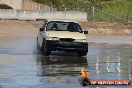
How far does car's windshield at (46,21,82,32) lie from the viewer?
2547 centimetres

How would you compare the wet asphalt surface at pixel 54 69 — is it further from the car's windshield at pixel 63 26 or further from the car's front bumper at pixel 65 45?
the car's windshield at pixel 63 26

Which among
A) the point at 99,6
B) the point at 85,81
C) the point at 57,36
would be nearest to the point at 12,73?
the point at 85,81

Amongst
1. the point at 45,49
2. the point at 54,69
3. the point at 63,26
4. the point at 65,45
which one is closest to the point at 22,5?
the point at 63,26

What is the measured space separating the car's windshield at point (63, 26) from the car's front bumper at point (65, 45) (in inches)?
44.0

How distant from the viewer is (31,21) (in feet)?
173

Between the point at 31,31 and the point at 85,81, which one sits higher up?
the point at 85,81

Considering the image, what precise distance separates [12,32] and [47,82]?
3523 centimetres

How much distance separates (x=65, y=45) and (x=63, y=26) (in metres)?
2.32

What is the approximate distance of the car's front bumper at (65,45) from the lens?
79.6 ft

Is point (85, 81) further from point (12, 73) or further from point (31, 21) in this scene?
point (31, 21)

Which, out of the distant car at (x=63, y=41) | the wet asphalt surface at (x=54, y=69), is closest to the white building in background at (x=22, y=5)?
the wet asphalt surface at (x=54, y=69)

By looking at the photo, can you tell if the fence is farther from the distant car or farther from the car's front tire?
the distant car

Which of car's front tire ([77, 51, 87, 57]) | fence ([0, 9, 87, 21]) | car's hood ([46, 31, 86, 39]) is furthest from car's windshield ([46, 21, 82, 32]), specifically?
fence ([0, 9, 87, 21])

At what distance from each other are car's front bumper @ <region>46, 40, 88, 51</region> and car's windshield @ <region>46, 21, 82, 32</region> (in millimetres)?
1118
